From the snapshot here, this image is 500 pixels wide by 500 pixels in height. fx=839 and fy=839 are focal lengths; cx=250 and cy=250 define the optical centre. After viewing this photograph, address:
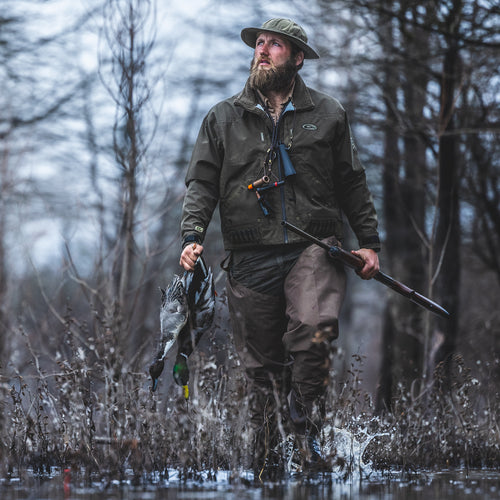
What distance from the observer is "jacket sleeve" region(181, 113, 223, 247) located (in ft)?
16.3

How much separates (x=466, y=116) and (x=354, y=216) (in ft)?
16.5

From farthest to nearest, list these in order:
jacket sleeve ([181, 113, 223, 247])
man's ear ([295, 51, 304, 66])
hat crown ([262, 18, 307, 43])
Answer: man's ear ([295, 51, 304, 66])
hat crown ([262, 18, 307, 43])
jacket sleeve ([181, 113, 223, 247])

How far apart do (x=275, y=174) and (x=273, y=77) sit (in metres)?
0.61

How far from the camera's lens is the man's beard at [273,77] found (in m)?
5.02

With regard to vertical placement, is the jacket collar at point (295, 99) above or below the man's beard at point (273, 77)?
below

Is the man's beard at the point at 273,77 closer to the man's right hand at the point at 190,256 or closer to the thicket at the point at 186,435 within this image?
the man's right hand at the point at 190,256

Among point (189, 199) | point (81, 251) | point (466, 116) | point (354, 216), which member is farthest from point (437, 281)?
point (81, 251)

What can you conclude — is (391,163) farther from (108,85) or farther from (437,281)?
(108,85)

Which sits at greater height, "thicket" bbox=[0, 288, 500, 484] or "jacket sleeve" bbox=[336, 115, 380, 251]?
"jacket sleeve" bbox=[336, 115, 380, 251]

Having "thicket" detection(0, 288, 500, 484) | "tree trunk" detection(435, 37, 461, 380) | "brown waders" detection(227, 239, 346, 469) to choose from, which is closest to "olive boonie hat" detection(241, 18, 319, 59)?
"brown waders" detection(227, 239, 346, 469)

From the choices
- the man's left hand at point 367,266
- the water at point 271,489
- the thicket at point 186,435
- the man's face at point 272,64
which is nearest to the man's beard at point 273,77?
the man's face at point 272,64

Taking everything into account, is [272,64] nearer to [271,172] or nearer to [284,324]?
[271,172]

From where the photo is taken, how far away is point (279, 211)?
16.0 ft

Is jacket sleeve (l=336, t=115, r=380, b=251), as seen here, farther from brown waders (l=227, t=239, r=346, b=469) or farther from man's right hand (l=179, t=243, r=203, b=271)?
man's right hand (l=179, t=243, r=203, b=271)
